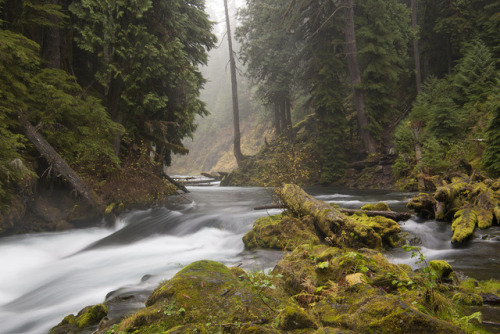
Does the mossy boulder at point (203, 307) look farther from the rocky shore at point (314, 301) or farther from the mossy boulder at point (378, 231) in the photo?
the mossy boulder at point (378, 231)

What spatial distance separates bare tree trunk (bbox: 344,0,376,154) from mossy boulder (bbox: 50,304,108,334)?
51.2 ft

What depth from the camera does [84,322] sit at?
3.78 metres

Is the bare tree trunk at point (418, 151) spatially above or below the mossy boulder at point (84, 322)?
above

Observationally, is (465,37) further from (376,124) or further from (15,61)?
(15,61)

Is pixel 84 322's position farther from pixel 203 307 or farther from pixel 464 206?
pixel 464 206

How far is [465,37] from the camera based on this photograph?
17.7m

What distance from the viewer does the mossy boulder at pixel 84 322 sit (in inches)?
147

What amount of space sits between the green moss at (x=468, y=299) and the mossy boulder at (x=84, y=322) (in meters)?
4.16

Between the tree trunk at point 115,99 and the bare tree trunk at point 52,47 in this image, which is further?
the tree trunk at point 115,99

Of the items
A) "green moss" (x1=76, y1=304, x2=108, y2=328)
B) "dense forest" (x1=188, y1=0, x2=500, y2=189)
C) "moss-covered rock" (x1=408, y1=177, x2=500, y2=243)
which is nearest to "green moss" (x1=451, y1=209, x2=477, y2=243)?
"moss-covered rock" (x1=408, y1=177, x2=500, y2=243)

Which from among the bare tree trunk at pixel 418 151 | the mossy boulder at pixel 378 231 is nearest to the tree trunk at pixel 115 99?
the mossy boulder at pixel 378 231

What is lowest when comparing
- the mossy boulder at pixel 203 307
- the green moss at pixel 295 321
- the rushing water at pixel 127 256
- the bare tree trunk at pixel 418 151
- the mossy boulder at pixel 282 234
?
the rushing water at pixel 127 256

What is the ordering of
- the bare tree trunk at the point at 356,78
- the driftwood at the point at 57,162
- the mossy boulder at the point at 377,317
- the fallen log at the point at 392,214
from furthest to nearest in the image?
the bare tree trunk at the point at 356,78
the driftwood at the point at 57,162
the fallen log at the point at 392,214
the mossy boulder at the point at 377,317

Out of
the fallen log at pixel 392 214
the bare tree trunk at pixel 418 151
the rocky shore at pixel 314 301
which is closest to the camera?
the rocky shore at pixel 314 301
